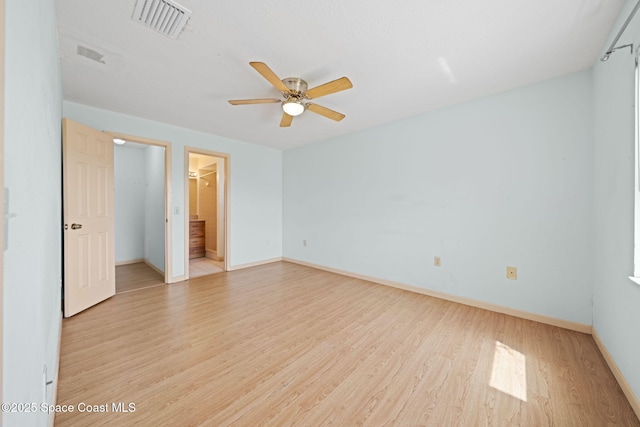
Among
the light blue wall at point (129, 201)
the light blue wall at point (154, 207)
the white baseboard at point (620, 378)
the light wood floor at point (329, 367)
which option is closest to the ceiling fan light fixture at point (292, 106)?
the light wood floor at point (329, 367)

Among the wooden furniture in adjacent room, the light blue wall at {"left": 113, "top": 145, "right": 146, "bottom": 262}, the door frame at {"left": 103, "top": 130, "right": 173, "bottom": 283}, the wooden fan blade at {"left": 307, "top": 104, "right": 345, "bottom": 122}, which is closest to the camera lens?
the wooden fan blade at {"left": 307, "top": 104, "right": 345, "bottom": 122}

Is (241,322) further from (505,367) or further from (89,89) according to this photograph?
(89,89)

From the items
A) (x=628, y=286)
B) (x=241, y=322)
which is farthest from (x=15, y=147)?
(x=628, y=286)

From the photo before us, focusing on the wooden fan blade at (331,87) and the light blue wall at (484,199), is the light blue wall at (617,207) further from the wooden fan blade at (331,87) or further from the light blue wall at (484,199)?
the wooden fan blade at (331,87)

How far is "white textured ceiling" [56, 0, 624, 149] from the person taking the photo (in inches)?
60.4

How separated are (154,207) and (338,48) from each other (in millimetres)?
4301

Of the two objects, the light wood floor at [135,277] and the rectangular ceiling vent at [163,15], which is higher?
the rectangular ceiling vent at [163,15]

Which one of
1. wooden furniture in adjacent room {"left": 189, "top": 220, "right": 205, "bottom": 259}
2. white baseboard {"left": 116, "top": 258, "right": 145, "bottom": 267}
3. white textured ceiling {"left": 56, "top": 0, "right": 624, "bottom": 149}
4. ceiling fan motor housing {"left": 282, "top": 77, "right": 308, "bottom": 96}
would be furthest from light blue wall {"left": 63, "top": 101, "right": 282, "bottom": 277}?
ceiling fan motor housing {"left": 282, "top": 77, "right": 308, "bottom": 96}

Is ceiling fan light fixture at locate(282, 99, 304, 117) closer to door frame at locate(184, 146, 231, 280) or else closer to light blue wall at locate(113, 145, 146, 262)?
door frame at locate(184, 146, 231, 280)

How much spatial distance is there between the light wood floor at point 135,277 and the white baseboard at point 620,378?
4.62 metres

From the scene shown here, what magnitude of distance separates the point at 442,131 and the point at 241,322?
10.2 ft

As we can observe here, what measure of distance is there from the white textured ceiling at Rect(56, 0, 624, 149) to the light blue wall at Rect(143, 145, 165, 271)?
5.23 feet

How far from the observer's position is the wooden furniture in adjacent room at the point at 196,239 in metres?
5.41

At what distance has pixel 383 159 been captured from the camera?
3.60 metres
